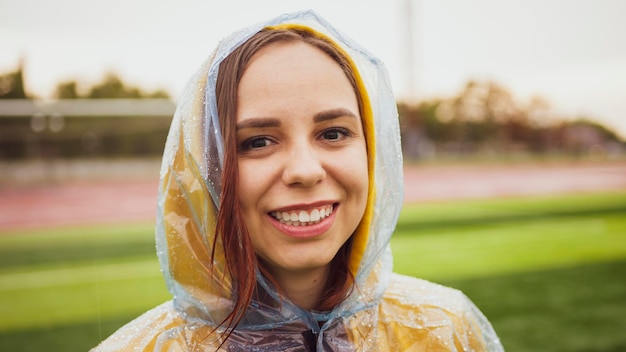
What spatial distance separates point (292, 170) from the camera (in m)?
1.16

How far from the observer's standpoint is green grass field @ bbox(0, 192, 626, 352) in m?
4.35

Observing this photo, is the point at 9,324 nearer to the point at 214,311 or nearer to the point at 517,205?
the point at 214,311

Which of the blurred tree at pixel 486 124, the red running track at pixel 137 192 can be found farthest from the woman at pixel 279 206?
the blurred tree at pixel 486 124

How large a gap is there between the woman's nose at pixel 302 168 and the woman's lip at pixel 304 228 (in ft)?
0.32

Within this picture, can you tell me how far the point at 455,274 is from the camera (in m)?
6.19

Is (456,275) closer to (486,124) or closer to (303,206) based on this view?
(303,206)

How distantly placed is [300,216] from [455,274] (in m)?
5.36

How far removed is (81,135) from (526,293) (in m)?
29.4

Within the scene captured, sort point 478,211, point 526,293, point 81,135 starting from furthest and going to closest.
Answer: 1. point 81,135
2. point 478,211
3. point 526,293

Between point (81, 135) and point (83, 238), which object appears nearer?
point (83, 238)

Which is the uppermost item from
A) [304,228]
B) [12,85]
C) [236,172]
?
[236,172]

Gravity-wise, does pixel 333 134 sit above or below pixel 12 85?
above

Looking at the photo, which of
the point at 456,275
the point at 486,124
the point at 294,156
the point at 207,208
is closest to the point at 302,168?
the point at 294,156

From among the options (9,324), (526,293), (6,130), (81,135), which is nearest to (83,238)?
(9,324)
